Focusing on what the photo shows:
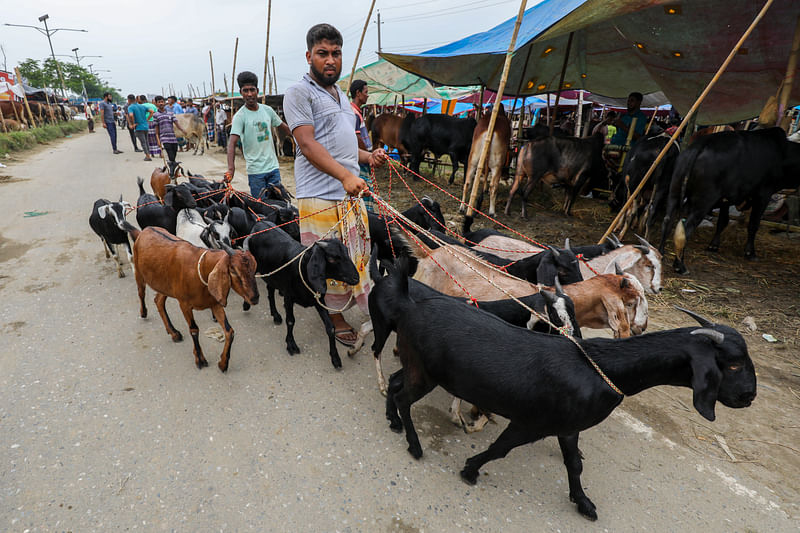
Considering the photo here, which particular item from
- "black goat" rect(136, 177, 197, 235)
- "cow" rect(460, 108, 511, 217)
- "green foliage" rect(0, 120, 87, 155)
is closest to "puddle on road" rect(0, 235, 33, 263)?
"black goat" rect(136, 177, 197, 235)

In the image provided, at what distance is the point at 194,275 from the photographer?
3.19 m

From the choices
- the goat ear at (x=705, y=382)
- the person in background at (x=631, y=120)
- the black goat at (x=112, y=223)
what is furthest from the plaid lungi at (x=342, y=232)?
the person in background at (x=631, y=120)

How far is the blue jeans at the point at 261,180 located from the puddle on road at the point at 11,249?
3534 millimetres

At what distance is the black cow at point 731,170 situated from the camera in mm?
5395

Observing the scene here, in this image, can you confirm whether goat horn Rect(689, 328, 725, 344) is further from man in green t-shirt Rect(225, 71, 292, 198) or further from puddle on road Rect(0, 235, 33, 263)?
puddle on road Rect(0, 235, 33, 263)

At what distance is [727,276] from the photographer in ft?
18.0

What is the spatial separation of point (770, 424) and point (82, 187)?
1351 cm

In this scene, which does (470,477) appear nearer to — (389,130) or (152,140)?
(389,130)

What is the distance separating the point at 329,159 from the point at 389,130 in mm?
10233

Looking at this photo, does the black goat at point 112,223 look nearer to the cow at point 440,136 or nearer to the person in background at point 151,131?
the cow at point 440,136

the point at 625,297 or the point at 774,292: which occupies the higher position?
the point at 625,297

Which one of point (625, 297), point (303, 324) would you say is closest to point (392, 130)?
point (303, 324)

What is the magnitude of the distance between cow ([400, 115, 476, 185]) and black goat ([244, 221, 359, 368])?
783 cm

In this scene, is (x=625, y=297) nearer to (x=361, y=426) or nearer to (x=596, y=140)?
(x=361, y=426)
